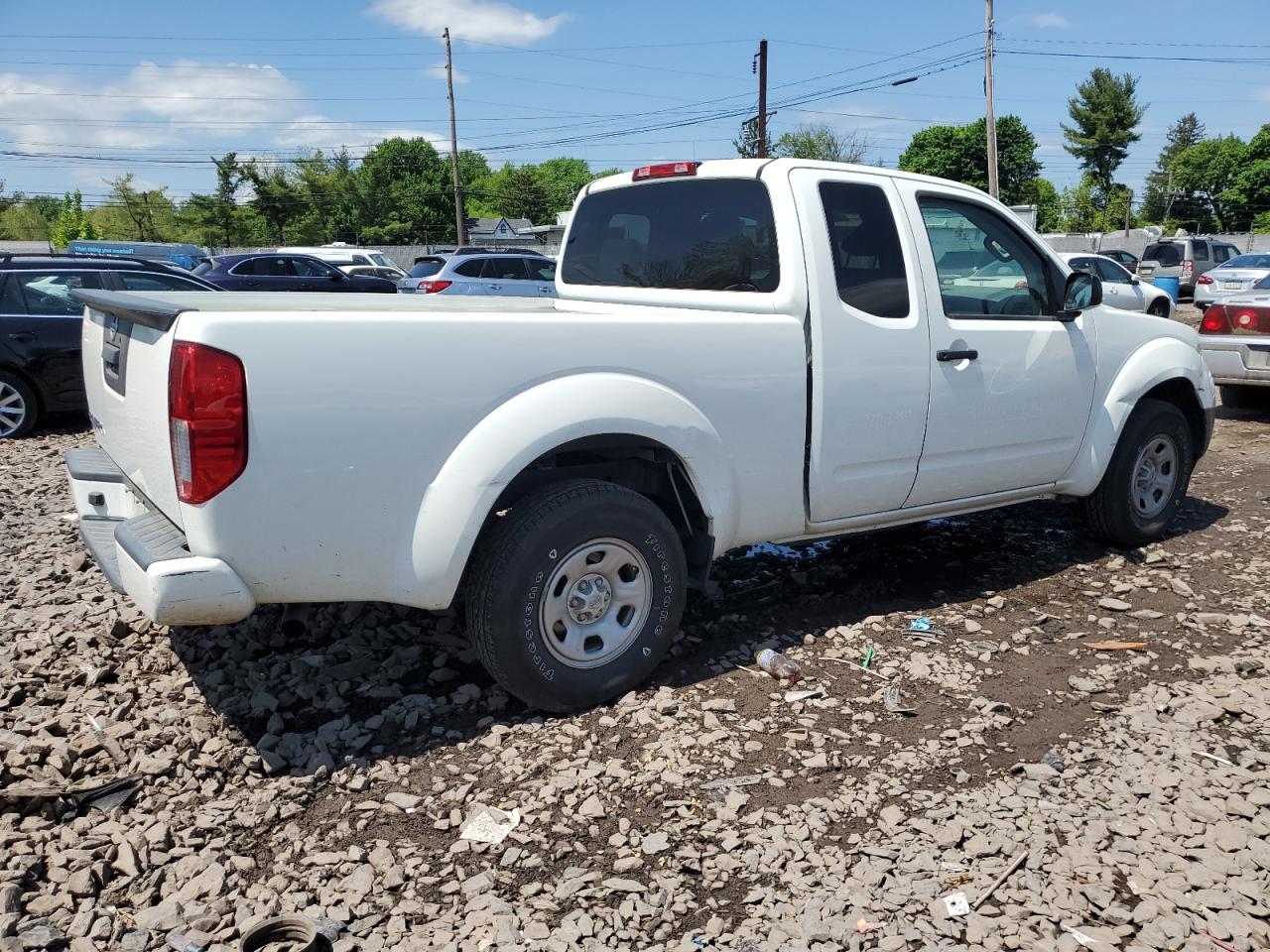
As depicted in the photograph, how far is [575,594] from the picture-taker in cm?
352

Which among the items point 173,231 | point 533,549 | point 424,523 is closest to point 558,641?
point 533,549

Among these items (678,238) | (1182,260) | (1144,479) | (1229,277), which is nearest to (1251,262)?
(1229,277)

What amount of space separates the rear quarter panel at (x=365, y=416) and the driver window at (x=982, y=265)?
5.53 feet

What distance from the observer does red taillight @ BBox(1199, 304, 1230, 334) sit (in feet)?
32.6

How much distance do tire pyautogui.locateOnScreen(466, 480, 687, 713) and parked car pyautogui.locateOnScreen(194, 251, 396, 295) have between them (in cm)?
1812

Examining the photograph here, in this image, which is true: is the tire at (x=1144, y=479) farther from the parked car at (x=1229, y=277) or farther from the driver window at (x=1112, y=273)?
the parked car at (x=1229, y=277)

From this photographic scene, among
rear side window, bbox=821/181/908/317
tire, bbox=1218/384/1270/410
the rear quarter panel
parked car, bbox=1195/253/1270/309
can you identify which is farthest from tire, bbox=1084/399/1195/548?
parked car, bbox=1195/253/1270/309

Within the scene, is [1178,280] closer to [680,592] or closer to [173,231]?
[680,592]

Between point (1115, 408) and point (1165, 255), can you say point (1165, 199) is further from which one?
point (1115, 408)

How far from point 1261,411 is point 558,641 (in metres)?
10.5

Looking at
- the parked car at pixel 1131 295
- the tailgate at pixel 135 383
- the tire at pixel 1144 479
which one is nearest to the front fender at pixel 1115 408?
the tire at pixel 1144 479

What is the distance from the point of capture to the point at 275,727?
3443 millimetres

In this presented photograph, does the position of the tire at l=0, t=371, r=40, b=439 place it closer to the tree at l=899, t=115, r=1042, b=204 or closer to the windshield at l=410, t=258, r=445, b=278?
the windshield at l=410, t=258, r=445, b=278

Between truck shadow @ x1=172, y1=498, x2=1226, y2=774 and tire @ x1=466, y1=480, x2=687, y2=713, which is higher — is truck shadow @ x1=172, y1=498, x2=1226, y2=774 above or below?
below
